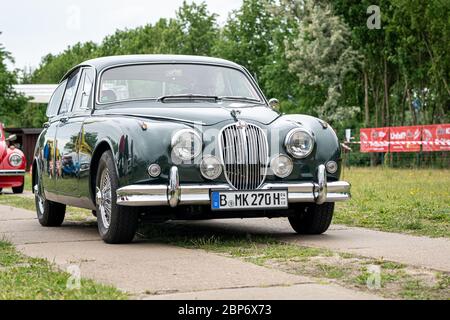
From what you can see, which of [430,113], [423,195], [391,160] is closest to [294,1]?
[430,113]

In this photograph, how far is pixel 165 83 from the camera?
949 centimetres

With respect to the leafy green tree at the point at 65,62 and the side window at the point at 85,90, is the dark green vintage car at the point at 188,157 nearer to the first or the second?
the side window at the point at 85,90

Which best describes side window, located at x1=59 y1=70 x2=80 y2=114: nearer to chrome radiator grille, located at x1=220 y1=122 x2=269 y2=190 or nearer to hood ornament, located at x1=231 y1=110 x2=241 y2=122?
hood ornament, located at x1=231 y1=110 x2=241 y2=122

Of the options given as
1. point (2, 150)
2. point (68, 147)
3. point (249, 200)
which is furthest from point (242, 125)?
point (2, 150)

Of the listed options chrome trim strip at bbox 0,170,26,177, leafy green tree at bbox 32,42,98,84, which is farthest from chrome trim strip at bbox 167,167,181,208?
leafy green tree at bbox 32,42,98,84

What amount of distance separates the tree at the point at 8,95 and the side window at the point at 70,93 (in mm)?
43154

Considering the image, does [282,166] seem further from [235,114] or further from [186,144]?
[186,144]

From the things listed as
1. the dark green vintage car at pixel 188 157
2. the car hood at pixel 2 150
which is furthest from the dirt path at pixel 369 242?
the car hood at pixel 2 150

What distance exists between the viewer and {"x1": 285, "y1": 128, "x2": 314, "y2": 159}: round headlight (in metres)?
8.25

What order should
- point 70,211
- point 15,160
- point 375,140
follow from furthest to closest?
point 375,140
point 15,160
point 70,211

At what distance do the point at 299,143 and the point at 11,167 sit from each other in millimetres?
12918

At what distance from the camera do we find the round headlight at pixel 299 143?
325 inches

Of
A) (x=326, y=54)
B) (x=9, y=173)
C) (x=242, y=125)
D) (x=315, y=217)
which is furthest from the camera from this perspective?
(x=326, y=54)
